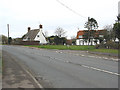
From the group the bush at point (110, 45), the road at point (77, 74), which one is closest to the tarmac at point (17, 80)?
the road at point (77, 74)

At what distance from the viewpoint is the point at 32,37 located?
249 feet

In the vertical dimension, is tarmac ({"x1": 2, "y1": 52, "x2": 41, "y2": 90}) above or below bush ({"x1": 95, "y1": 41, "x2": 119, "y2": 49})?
below

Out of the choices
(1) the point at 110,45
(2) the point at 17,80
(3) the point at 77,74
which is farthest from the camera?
(1) the point at 110,45

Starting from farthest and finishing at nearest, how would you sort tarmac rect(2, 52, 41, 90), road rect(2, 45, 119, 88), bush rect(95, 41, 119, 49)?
1. bush rect(95, 41, 119, 49)
2. road rect(2, 45, 119, 88)
3. tarmac rect(2, 52, 41, 90)

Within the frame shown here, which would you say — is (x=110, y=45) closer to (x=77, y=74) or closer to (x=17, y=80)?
(x=77, y=74)

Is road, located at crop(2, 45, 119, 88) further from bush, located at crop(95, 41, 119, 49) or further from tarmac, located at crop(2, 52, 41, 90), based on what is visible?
bush, located at crop(95, 41, 119, 49)

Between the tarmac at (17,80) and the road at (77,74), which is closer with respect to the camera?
the tarmac at (17,80)

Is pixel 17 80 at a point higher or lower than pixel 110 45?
lower

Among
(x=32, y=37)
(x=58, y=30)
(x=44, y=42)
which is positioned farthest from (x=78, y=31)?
(x=32, y=37)

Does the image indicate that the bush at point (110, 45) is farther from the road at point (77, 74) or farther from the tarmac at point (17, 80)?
the tarmac at point (17, 80)

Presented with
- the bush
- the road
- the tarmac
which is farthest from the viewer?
the bush

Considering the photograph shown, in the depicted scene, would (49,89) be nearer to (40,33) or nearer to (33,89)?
(33,89)

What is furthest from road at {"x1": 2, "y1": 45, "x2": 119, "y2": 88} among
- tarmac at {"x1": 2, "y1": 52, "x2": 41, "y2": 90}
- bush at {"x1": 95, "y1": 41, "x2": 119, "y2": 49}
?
bush at {"x1": 95, "y1": 41, "x2": 119, "y2": 49}

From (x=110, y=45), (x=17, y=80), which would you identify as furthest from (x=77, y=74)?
(x=110, y=45)
